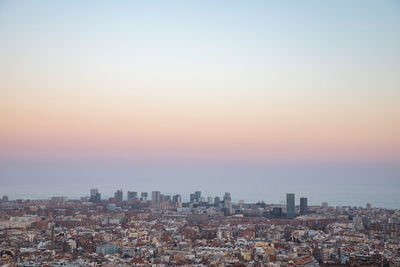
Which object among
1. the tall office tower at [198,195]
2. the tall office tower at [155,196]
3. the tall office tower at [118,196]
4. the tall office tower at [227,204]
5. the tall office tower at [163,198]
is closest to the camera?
the tall office tower at [227,204]

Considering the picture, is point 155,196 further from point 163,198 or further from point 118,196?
point 118,196

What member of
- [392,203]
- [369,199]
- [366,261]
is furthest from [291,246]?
[369,199]

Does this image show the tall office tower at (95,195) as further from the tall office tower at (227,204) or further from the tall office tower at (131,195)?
the tall office tower at (227,204)

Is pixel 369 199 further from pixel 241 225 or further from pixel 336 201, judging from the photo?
pixel 241 225

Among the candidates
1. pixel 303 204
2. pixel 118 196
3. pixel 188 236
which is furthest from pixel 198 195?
pixel 188 236

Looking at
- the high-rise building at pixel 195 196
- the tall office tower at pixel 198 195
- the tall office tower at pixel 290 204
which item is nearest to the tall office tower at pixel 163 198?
the high-rise building at pixel 195 196

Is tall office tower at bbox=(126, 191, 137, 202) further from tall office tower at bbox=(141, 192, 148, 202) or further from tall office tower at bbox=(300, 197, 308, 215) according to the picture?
tall office tower at bbox=(300, 197, 308, 215)

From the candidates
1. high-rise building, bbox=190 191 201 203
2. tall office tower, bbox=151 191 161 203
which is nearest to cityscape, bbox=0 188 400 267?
tall office tower, bbox=151 191 161 203
